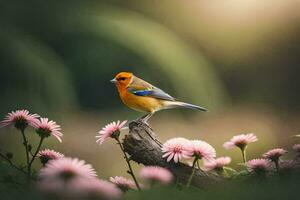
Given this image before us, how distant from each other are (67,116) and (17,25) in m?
0.65

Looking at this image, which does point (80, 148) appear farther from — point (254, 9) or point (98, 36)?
point (254, 9)

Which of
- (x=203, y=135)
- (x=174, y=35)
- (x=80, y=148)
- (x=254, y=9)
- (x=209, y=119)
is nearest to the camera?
(x=80, y=148)

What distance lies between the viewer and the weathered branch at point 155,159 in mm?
579

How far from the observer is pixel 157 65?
9.21ft

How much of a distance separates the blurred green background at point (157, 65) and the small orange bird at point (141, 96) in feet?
3.05

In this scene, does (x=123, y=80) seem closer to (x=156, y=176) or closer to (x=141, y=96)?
(x=141, y=96)

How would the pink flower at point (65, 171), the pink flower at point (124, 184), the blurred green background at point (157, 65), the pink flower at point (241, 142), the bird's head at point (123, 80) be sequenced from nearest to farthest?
the pink flower at point (65, 171) < the pink flower at point (124, 184) < the pink flower at point (241, 142) < the bird's head at point (123, 80) < the blurred green background at point (157, 65)

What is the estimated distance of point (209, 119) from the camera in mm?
2793

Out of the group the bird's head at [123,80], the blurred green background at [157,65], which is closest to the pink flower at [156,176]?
Result: the bird's head at [123,80]

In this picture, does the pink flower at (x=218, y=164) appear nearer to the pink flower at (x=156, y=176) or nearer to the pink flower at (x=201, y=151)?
the pink flower at (x=201, y=151)

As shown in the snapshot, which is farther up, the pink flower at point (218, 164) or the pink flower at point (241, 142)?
the pink flower at point (241, 142)

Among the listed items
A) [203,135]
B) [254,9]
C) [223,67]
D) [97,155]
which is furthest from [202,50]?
[97,155]

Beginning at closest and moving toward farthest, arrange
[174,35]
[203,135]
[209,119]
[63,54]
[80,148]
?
1. [80,148]
2. [203,135]
3. [209,119]
4. [63,54]
5. [174,35]

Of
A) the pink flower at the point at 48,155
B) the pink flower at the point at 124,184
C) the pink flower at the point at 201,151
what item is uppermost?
the pink flower at the point at 201,151
